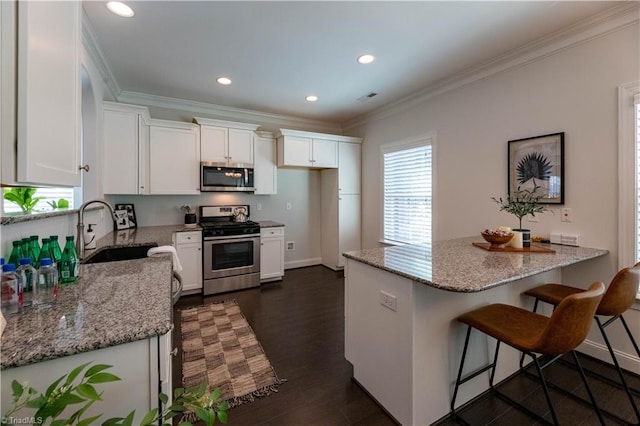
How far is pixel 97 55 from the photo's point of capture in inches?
102

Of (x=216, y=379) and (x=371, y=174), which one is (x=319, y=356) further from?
(x=371, y=174)

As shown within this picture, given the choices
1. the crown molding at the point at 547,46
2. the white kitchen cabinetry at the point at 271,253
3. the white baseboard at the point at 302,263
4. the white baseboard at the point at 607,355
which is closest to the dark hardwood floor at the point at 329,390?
the white baseboard at the point at 607,355

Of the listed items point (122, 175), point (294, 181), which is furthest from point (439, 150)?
point (122, 175)

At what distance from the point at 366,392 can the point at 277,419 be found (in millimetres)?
610

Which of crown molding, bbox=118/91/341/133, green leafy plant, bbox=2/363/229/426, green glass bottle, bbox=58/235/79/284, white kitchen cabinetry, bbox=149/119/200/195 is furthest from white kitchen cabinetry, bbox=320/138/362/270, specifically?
green leafy plant, bbox=2/363/229/426

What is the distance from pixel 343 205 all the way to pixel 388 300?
3.18 m

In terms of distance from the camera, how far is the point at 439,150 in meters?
3.50

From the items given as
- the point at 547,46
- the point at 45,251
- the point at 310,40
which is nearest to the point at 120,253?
the point at 45,251

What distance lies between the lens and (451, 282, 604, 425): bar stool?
1.26 meters

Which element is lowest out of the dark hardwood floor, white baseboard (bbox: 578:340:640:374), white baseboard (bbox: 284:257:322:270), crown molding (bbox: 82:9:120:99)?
the dark hardwood floor

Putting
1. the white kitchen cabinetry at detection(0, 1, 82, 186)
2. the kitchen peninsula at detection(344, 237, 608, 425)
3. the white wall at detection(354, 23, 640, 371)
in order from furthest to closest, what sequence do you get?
the white wall at detection(354, 23, 640, 371), the kitchen peninsula at detection(344, 237, 608, 425), the white kitchen cabinetry at detection(0, 1, 82, 186)

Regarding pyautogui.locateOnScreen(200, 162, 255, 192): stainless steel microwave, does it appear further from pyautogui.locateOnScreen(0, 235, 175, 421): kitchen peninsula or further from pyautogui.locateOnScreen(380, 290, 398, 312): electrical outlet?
pyautogui.locateOnScreen(380, 290, 398, 312): electrical outlet

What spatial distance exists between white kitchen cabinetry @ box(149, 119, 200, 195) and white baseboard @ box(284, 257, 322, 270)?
199cm

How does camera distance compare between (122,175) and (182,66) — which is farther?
(122,175)
